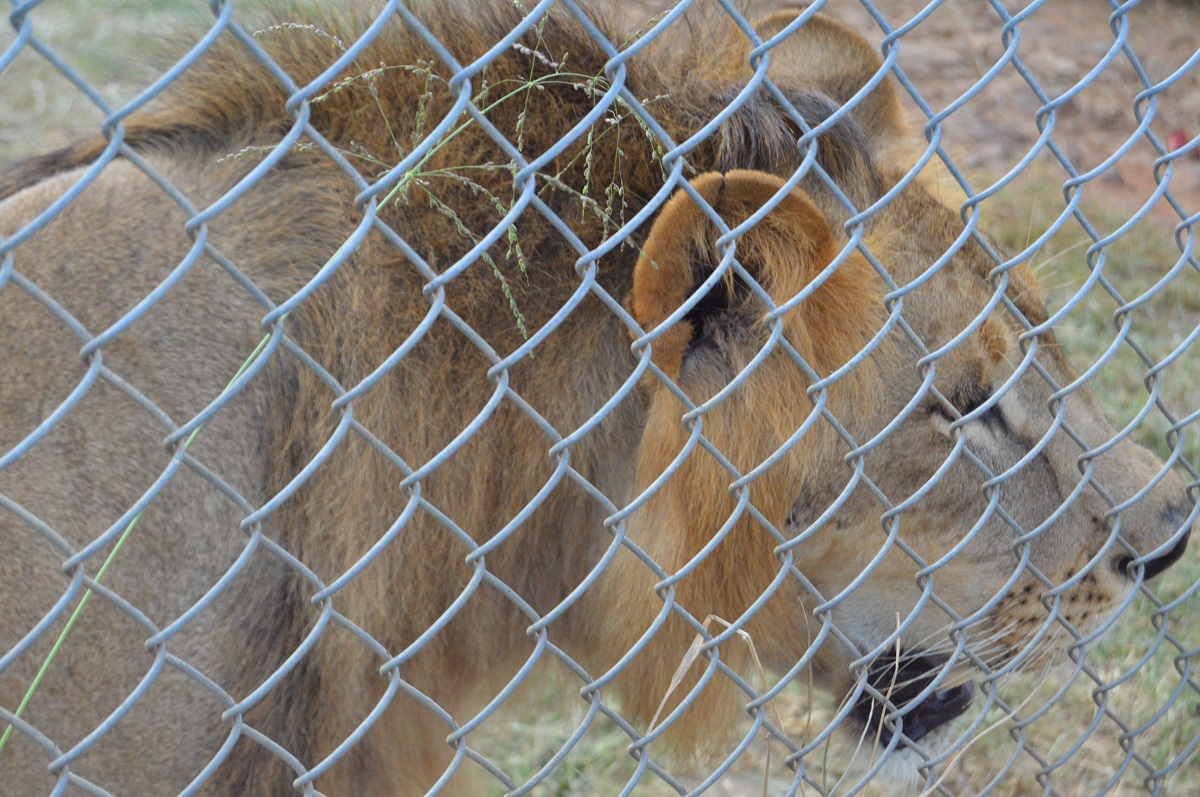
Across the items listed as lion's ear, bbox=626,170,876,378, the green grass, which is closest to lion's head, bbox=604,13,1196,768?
lion's ear, bbox=626,170,876,378

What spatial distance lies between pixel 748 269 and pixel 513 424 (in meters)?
0.53

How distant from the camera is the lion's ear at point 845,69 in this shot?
2.92 metres

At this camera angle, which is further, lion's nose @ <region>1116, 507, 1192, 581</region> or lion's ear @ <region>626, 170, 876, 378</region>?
lion's nose @ <region>1116, 507, 1192, 581</region>

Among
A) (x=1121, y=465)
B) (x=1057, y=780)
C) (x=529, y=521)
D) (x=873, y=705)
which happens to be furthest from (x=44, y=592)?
(x=1057, y=780)

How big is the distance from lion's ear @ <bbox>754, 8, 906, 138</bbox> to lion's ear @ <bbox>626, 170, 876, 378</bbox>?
777mm

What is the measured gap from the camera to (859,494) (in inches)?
94.3

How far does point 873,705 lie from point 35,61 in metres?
6.25

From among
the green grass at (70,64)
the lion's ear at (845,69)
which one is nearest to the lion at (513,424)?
the lion's ear at (845,69)

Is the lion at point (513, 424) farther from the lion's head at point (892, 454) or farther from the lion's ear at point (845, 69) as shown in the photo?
the lion's ear at point (845, 69)

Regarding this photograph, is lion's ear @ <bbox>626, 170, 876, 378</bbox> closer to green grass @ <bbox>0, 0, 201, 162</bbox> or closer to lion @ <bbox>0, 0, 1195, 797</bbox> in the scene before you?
lion @ <bbox>0, 0, 1195, 797</bbox>

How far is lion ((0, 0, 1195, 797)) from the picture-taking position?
2018 mm

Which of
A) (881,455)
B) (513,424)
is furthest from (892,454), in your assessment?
(513,424)

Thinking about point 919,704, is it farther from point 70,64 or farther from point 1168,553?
point 70,64

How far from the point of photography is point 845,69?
2943 millimetres
